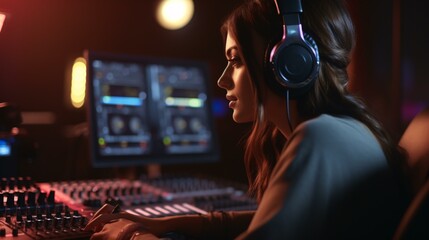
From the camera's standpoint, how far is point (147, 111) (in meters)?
1.88

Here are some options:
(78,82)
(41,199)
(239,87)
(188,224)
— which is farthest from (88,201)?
(78,82)

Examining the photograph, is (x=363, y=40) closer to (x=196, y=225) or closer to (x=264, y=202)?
(x=196, y=225)

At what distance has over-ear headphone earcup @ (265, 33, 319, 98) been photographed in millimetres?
938

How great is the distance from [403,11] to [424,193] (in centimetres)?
161

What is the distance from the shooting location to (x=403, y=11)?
2.08 meters

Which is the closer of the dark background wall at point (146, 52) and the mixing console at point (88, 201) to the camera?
the mixing console at point (88, 201)

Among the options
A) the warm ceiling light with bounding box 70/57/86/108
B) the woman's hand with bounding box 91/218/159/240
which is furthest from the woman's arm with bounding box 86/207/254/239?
the warm ceiling light with bounding box 70/57/86/108

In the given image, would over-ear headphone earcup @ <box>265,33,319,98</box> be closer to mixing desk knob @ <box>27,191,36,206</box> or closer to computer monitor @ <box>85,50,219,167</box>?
mixing desk knob @ <box>27,191,36,206</box>

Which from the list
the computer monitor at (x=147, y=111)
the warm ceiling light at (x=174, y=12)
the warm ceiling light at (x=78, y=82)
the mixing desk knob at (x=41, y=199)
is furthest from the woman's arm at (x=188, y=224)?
the warm ceiling light at (x=174, y=12)

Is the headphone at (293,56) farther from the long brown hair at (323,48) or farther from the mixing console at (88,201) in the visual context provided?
the mixing console at (88,201)

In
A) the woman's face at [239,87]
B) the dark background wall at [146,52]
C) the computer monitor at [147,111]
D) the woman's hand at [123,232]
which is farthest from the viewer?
the dark background wall at [146,52]

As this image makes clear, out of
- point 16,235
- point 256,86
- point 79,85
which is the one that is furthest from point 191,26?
point 16,235

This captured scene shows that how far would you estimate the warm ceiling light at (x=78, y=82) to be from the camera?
2025 millimetres

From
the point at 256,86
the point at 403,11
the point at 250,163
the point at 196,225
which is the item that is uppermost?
the point at 403,11
